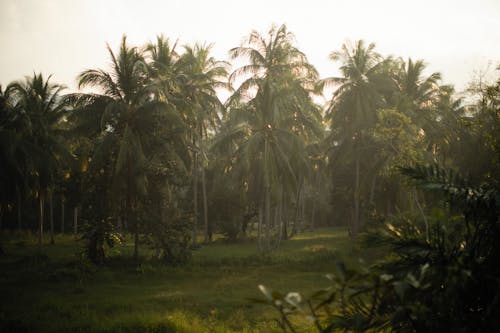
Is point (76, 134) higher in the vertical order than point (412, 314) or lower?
higher

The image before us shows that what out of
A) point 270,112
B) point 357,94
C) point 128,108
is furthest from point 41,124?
point 357,94

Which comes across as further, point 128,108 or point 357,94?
point 357,94

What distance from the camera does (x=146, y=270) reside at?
15.6m

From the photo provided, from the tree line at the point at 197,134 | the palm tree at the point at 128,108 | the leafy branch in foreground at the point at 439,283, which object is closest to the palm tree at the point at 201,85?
the tree line at the point at 197,134

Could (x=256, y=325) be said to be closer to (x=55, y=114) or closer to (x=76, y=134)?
(x=76, y=134)

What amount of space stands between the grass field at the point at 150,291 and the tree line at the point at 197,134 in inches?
74.4

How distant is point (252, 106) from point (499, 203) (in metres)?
18.2

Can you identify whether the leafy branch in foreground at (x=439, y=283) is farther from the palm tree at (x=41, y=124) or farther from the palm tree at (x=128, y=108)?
the palm tree at (x=41, y=124)

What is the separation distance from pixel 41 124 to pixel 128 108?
6.92 m

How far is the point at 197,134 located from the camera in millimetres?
21438

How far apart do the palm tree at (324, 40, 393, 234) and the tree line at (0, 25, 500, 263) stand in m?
0.07

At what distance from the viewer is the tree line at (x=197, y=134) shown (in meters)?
16.9

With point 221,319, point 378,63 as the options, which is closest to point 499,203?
Answer: point 221,319

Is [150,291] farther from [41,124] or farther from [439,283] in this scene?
[41,124]
